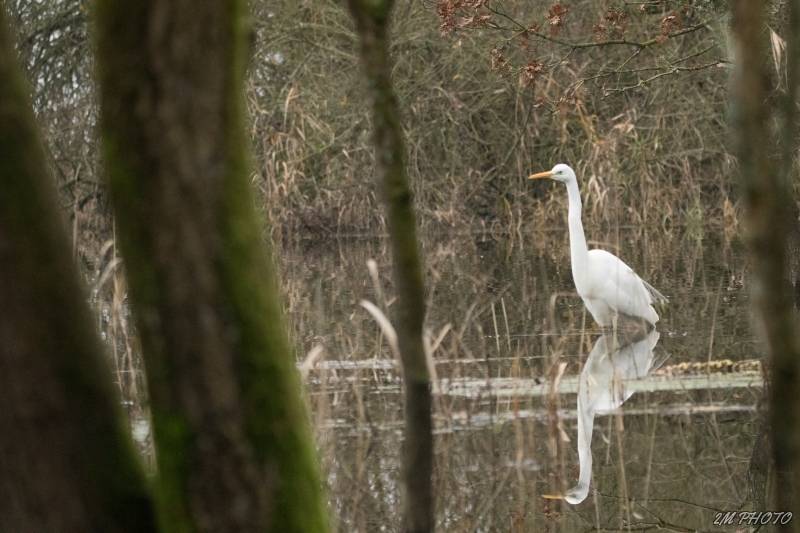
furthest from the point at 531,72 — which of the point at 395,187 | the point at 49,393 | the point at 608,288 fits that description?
the point at 49,393

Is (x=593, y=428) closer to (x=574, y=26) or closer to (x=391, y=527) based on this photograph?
→ (x=391, y=527)

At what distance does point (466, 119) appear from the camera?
1441cm

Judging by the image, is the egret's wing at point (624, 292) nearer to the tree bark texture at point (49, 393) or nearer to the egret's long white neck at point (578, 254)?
the egret's long white neck at point (578, 254)

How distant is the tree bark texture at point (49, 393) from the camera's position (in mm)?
2006

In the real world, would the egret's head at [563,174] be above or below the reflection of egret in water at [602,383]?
above

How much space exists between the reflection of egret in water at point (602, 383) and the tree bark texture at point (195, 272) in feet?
7.71

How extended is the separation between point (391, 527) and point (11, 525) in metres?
1.81

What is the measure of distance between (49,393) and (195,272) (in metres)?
0.44

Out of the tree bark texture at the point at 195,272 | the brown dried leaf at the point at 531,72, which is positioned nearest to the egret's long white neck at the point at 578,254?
the brown dried leaf at the point at 531,72

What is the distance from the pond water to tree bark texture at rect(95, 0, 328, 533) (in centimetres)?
177

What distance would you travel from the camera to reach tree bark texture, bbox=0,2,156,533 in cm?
201

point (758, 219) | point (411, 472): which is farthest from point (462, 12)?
point (758, 219)

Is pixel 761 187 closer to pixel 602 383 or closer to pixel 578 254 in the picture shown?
pixel 602 383

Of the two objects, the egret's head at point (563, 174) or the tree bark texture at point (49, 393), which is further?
the egret's head at point (563, 174)
